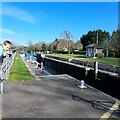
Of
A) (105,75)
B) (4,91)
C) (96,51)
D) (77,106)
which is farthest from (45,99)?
(96,51)

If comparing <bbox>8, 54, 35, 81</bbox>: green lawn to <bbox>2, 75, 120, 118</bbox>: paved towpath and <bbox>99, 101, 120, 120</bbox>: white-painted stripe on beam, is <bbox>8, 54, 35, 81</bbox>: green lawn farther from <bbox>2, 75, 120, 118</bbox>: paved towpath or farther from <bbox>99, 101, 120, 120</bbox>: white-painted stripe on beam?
<bbox>99, 101, 120, 120</bbox>: white-painted stripe on beam

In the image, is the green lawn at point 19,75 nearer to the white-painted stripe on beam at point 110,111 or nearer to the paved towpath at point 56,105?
the paved towpath at point 56,105

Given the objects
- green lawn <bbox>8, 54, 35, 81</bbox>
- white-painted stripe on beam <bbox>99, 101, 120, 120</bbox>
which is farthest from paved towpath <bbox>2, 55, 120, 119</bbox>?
green lawn <bbox>8, 54, 35, 81</bbox>

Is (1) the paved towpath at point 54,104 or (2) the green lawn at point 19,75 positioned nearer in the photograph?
(1) the paved towpath at point 54,104

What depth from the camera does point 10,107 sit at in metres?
9.34

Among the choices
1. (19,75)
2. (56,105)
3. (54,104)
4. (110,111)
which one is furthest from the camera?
(19,75)

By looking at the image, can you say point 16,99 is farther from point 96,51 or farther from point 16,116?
point 96,51

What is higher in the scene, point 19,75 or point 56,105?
point 19,75

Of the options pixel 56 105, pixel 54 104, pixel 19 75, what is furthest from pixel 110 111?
pixel 19 75

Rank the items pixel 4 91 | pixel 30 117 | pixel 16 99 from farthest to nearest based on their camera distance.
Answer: pixel 4 91 → pixel 16 99 → pixel 30 117

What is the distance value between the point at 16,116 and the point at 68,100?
3.31 metres

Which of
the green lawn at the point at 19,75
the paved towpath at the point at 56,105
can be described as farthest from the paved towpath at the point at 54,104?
the green lawn at the point at 19,75

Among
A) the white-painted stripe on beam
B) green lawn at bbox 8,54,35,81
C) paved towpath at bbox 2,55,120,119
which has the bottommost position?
the white-painted stripe on beam

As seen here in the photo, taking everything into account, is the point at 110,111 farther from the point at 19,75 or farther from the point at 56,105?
the point at 19,75
